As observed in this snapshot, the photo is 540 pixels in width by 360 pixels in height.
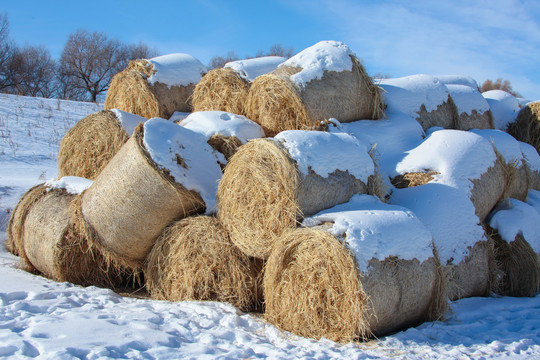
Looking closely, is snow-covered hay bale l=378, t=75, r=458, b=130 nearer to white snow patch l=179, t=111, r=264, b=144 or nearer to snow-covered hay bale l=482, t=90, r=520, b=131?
snow-covered hay bale l=482, t=90, r=520, b=131

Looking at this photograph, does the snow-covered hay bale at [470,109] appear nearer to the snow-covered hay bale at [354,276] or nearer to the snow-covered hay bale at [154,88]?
the snow-covered hay bale at [354,276]

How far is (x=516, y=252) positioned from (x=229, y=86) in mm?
3469

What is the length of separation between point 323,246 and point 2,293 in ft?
8.60

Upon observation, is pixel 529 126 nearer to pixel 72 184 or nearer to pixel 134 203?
pixel 134 203

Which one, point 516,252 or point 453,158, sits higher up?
point 453,158

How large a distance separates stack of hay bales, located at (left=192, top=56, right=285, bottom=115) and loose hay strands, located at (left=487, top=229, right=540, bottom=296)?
9.83 feet

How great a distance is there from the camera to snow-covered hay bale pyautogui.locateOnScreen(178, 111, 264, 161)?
Answer: 15.5ft

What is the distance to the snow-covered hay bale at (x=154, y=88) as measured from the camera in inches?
241

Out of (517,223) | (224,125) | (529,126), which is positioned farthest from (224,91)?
(529,126)

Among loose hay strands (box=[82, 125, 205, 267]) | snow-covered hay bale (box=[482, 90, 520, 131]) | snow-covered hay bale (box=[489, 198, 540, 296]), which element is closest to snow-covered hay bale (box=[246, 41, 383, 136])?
loose hay strands (box=[82, 125, 205, 267])

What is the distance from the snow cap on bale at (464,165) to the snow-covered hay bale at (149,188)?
6.46 feet

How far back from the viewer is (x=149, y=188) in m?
4.12

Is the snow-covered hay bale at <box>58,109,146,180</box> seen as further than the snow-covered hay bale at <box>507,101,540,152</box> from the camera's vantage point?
No

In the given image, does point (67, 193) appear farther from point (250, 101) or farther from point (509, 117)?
point (509, 117)
